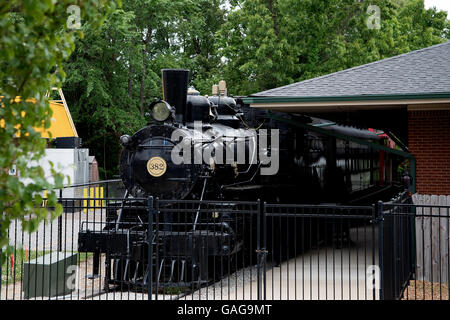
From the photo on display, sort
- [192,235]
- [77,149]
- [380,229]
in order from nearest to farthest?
[380,229] → [192,235] → [77,149]

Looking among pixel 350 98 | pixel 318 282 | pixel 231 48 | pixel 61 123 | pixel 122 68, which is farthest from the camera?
pixel 122 68

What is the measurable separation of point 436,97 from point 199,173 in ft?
13.4

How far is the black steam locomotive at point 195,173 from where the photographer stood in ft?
28.8

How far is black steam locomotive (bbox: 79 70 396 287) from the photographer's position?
28.8ft

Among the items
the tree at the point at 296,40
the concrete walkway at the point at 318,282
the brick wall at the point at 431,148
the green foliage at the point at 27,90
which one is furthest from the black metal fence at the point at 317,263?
the tree at the point at 296,40

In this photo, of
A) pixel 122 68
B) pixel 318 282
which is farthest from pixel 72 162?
pixel 318 282

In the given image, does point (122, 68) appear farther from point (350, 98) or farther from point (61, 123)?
point (350, 98)

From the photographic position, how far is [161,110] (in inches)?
382

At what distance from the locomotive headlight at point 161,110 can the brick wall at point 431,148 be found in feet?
14.3

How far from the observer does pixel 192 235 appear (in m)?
8.19

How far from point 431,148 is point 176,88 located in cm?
473
